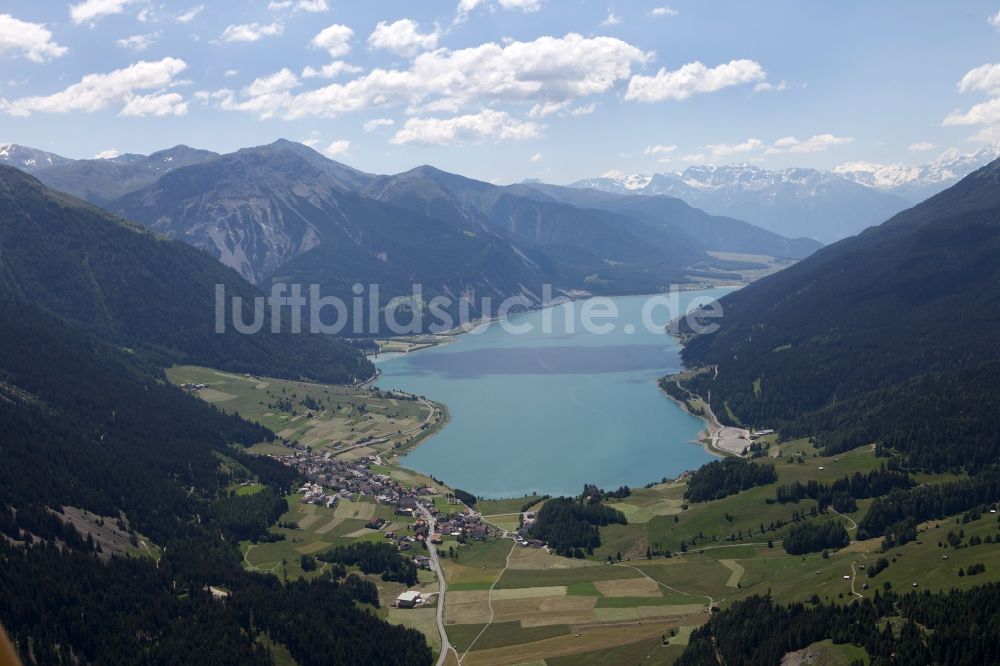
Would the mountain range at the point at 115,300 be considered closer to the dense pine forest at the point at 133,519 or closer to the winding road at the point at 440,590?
the dense pine forest at the point at 133,519

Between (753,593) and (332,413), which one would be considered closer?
(753,593)

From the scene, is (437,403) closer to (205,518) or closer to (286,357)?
(286,357)

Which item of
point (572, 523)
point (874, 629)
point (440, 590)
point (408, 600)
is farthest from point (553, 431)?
point (874, 629)

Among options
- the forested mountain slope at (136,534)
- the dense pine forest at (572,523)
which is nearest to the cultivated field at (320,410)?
the forested mountain slope at (136,534)

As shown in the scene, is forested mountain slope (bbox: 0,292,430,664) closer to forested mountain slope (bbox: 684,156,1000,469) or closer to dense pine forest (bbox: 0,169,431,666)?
dense pine forest (bbox: 0,169,431,666)

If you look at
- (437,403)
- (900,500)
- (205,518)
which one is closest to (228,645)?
(205,518)

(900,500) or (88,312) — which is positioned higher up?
(88,312)

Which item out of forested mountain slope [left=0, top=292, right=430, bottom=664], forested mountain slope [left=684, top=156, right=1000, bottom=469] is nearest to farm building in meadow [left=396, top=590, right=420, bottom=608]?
forested mountain slope [left=0, top=292, right=430, bottom=664]

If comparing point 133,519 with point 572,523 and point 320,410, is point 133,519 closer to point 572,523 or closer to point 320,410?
point 572,523
